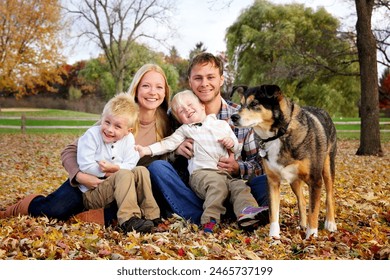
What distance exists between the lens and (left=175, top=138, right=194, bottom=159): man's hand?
14.9 feet

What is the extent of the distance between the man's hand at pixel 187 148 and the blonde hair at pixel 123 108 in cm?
50

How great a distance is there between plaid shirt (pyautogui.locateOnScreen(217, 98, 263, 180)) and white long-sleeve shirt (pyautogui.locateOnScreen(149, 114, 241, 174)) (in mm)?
138

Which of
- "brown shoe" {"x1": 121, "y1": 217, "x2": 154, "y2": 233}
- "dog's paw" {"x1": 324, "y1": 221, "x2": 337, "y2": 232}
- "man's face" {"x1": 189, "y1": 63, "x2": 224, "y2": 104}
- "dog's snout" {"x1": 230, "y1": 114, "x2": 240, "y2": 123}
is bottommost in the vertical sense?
"dog's paw" {"x1": 324, "y1": 221, "x2": 337, "y2": 232}

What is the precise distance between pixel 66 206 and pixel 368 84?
6.90 m

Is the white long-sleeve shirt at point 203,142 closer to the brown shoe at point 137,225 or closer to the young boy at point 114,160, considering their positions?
the young boy at point 114,160

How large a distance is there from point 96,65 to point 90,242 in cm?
1043

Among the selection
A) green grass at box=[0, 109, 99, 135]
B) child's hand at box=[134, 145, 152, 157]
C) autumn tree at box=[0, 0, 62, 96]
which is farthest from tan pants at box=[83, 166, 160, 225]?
green grass at box=[0, 109, 99, 135]

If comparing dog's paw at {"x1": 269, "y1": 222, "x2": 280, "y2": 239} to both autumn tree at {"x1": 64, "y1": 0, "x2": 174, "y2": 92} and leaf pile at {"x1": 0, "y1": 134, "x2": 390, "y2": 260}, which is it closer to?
leaf pile at {"x1": 0, "y1": 134, "x2": 390, "y2": 260}

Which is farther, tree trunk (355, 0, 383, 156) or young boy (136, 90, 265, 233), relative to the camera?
tree trunk (355, 0, 383, 156)

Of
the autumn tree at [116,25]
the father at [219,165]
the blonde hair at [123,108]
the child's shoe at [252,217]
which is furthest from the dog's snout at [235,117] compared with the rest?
the autumn tree at [116,25]

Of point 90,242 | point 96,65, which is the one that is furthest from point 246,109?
point 96,65

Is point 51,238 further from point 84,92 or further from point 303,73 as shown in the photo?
point 303,73

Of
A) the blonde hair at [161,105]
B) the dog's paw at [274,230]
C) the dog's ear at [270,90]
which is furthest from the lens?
the blonde hair at [161,105]

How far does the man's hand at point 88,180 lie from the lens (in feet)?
14.0
